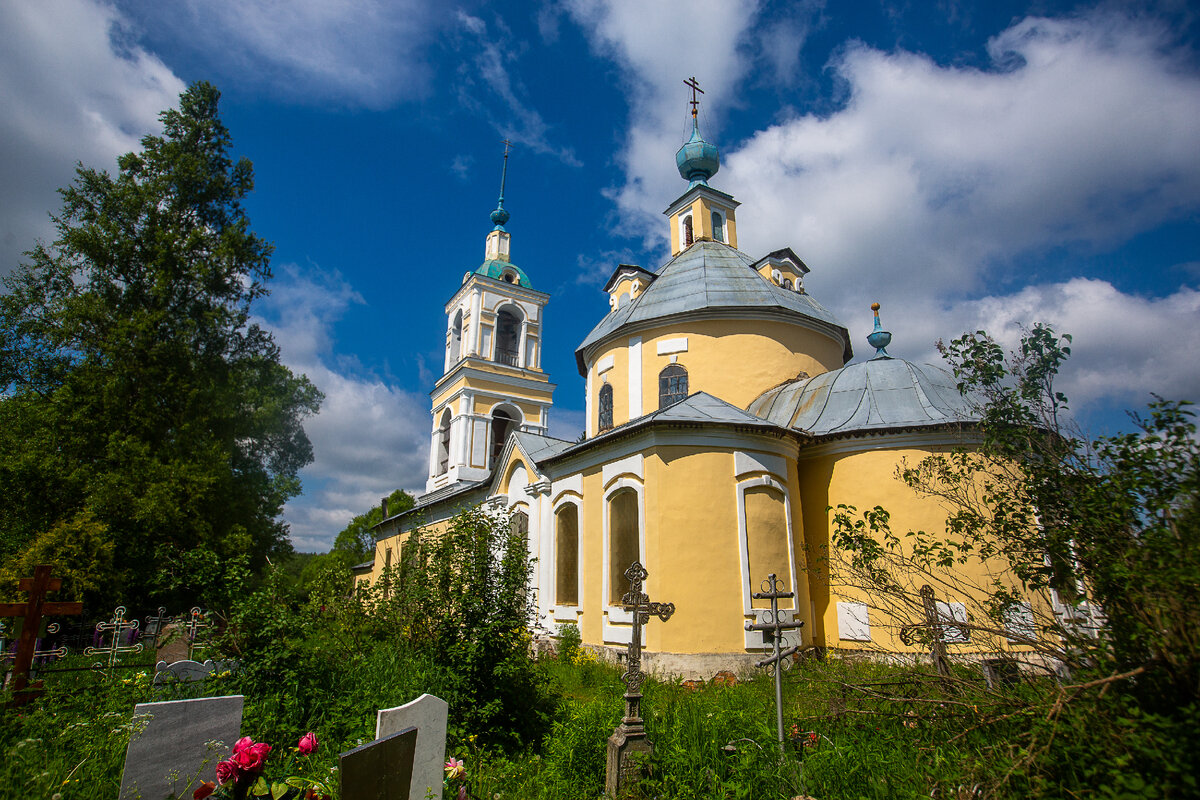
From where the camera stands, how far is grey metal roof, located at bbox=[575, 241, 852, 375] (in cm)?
1581

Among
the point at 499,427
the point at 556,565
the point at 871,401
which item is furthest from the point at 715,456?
the point at 499,427

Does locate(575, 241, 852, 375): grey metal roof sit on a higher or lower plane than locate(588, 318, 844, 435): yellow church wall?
higher

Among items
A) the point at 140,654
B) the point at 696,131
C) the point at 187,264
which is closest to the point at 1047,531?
the point at 140,654

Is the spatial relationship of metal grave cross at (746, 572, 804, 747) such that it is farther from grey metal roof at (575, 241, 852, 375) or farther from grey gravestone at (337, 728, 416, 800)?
grey metal roof at (575, 241, 852, 375)

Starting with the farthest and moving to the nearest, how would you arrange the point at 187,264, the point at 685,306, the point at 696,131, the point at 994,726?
the point at 696,131 < the point at 187,264 < the point at 685,306 < the point at 994,726

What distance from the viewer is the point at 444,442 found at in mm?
26141

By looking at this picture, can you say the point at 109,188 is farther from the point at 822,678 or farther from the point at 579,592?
the point at 822,678

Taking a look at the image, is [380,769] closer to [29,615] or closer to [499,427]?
[29,615]

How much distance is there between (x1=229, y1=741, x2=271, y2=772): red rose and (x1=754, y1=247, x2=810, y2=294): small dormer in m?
18.3

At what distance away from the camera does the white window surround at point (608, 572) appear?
12.2 metres

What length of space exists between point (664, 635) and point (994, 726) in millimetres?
7173

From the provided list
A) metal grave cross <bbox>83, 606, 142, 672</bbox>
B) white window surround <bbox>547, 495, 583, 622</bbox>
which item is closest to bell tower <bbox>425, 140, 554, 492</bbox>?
white window surround <bbox>547, 495, 583, 622</bbox>

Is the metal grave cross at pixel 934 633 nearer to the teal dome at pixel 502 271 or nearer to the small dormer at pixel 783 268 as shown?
the small dormer at pixel 783 268

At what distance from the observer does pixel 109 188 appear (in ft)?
61.4
